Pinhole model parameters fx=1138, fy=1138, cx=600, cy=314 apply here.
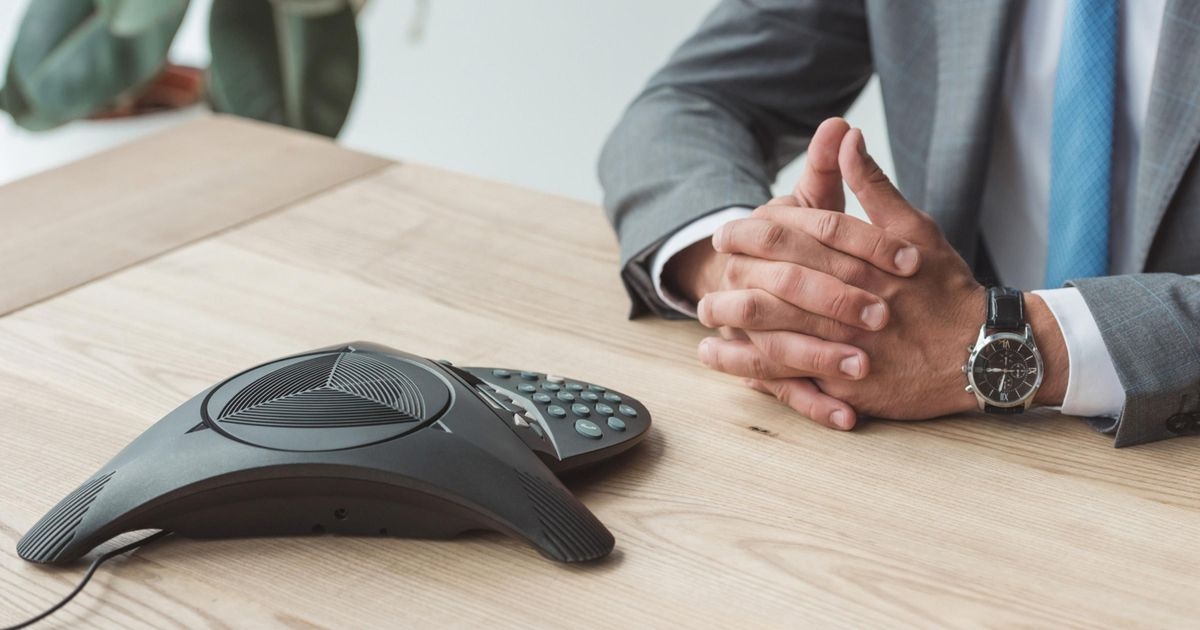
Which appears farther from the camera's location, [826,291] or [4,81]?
[4,81]

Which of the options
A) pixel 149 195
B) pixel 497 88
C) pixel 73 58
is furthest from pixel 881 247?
pixel 497 88

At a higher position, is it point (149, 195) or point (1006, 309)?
point (1006, 309)

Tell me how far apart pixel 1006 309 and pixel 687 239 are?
0.27m

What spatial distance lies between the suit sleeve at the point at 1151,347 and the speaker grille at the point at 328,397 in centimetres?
45

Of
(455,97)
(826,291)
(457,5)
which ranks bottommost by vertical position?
(455,97)

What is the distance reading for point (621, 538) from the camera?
0.61 m

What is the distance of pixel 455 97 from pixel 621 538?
8.12 feet

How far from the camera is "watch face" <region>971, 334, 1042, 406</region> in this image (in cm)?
75

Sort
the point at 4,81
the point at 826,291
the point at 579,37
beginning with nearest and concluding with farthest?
1. the point at 826,291
2. the point at 4,81
3. the point at 579,37

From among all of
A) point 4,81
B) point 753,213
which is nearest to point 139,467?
point 753,213

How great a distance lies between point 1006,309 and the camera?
78cm

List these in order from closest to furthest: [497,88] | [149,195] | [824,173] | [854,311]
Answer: [854,311], [824,173], [149,195], [497,88]

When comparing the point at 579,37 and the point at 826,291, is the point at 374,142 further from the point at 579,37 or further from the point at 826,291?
the point at 826,291

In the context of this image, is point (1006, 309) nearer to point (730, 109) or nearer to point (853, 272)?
point (853, 272)
